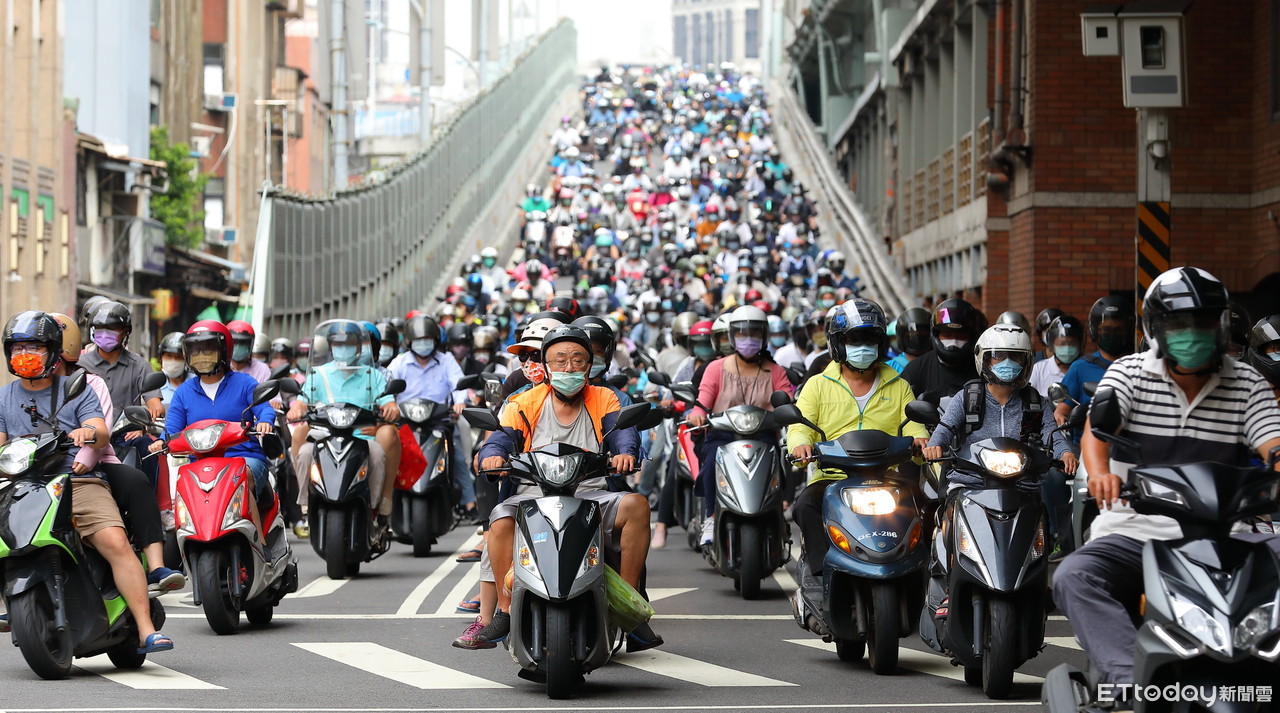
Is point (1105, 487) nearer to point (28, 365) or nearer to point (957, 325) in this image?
point (957, 325)

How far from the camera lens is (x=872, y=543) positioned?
962 centimetres

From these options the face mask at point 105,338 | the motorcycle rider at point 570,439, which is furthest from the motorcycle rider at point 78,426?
the face mask at point 105,338

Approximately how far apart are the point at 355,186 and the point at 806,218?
36.6ft

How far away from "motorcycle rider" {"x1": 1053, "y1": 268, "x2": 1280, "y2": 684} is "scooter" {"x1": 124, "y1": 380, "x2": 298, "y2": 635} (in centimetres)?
565

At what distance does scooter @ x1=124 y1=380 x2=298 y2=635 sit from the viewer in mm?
11141

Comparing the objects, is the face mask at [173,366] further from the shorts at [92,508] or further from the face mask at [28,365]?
the shorts at [92,508]

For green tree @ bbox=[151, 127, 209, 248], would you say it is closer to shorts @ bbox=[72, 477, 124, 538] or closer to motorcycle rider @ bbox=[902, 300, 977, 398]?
motorcycle rider @ bbox=[902, 300, 977, 398]

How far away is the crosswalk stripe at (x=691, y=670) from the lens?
9.77 m

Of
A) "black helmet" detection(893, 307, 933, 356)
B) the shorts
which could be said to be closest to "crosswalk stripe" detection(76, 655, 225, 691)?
the shorts

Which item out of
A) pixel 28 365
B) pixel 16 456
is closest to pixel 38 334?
pixel 28 365

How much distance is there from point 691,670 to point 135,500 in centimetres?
277

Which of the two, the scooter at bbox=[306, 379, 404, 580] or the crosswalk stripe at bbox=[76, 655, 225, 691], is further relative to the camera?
the scooter at bbox=[306, 379, 404, 580]

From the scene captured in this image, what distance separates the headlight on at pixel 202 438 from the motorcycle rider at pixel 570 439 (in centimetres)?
201

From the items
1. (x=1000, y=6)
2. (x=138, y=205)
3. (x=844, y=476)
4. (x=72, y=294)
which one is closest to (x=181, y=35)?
(x=138, y=205)
